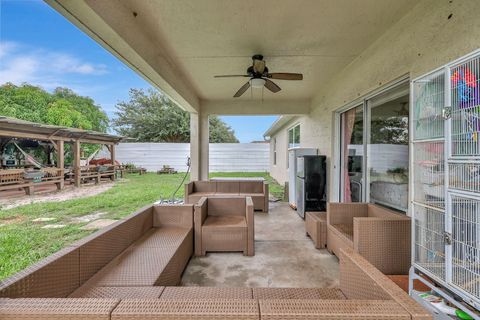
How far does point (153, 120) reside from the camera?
64.1 feet

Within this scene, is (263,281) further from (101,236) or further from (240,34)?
(240,34)

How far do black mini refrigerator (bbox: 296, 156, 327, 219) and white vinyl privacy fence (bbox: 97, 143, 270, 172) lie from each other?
883cm

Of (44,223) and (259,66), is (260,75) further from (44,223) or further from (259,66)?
(44,223)

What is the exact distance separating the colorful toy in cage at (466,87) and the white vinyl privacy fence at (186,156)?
12.1 meters

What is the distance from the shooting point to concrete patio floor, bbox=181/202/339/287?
2.44 m

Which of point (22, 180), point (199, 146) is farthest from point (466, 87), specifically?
point (22, 180)

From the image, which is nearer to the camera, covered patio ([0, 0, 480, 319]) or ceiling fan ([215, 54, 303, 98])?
covered patio ([0, 0, 480, 319])

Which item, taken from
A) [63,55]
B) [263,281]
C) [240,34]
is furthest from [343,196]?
[63,55]

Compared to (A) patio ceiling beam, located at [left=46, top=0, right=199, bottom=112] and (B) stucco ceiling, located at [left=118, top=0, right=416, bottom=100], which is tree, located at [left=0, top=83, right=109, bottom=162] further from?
(B) stucco ceiling, located at [left=118, top=0, right=416, bottom=100]

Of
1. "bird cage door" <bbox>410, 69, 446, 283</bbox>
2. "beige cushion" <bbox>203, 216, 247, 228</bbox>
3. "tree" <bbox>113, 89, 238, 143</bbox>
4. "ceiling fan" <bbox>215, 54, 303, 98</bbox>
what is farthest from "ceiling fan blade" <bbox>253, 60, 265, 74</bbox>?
"tree" <bbox>113, 89, 238, 143</bbox>

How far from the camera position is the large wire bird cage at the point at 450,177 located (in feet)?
4.85

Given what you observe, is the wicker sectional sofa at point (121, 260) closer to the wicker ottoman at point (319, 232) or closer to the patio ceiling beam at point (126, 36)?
the wicker ottoman at point (319, 232)

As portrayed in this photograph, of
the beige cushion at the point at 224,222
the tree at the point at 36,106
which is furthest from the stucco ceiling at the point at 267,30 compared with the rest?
the tree at the point at 36,106

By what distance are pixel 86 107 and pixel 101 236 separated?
16.1 m
